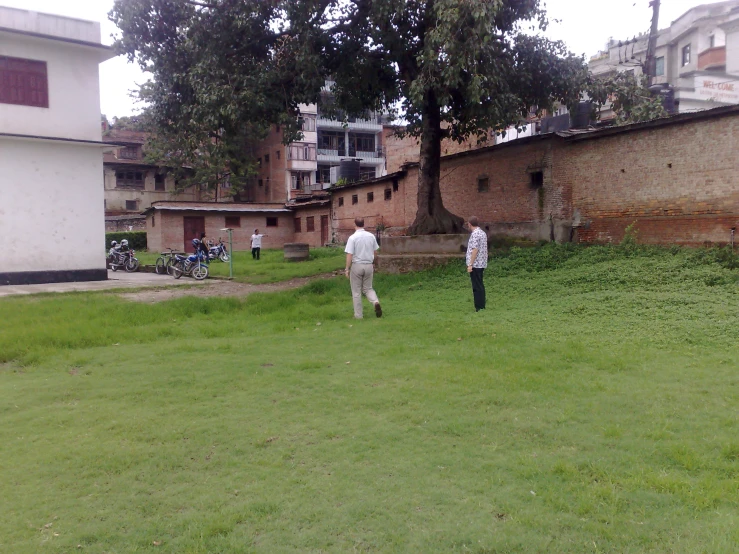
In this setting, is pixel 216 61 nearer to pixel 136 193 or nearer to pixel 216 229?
pixel 216 229

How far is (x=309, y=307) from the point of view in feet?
36.7

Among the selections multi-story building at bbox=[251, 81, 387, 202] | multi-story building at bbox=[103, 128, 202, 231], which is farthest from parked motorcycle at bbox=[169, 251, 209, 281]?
multi-story building at bbox=[103, 128, 202, 231]

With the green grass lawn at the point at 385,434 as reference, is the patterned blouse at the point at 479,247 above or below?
above

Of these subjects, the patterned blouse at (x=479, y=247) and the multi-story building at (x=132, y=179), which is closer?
the patterned blouse at (x=479, y=247)

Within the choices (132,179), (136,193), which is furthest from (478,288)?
(132,179)

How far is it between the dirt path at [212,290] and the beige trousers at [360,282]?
4854mm

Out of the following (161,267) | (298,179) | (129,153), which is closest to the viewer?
(161,267)

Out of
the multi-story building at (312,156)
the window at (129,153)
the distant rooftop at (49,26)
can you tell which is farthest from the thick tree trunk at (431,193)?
the window at (129,153)

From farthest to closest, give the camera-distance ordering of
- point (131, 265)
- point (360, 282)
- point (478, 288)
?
point (131, 265)
point (478, 288)
point (360, 282)

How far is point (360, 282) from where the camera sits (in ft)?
31.8

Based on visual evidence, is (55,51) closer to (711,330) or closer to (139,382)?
(139,382)

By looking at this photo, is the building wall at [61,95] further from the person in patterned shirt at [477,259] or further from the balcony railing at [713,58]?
the balcony railing at [713,58]

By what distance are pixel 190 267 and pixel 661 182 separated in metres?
13.8

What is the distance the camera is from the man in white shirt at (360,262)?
31.3ft
